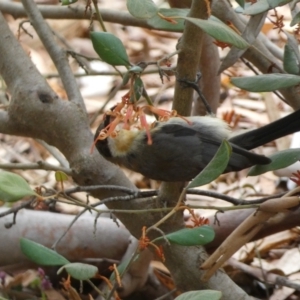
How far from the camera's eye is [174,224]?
1.50m

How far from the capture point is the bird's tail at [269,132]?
1.44 m

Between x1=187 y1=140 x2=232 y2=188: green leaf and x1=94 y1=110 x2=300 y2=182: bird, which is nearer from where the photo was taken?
x1=187 y1=140 x2=232 y2=188: green leaf

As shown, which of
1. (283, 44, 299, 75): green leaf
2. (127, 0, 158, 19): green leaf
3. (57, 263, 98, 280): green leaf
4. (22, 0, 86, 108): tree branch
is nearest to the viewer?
(127, 0, 158, 19): green leaf

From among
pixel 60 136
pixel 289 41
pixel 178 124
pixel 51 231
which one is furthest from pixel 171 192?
pixel 51 231

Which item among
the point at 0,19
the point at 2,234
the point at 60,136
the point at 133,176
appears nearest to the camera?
the point at 60,136

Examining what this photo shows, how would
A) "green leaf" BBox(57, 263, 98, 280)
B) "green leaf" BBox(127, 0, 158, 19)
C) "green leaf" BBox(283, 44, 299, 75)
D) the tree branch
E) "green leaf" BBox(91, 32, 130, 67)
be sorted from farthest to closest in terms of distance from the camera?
the tree branch < "green leaf" BBox(283, 44, 299, 75) < "green leaf" BBox(57, 263, 98, 280) < "green leaf" BBox(91, 32, 130, 67) < "green leaf" BBox(127, 0, 158, 19)

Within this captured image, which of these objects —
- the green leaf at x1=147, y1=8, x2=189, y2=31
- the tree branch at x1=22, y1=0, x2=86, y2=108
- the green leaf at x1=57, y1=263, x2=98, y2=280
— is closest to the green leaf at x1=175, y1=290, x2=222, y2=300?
the green leaf at x1=57, y1=263, x2=98, y2=280

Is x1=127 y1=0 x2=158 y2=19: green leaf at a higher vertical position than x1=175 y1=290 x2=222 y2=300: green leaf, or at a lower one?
higher

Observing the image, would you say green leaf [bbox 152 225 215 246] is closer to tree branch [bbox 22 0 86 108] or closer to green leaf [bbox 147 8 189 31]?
green leaf [bbox 147 8 189 31]

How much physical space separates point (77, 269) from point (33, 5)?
0.81m

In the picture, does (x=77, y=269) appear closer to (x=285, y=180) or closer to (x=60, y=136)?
(x=60, y=136)

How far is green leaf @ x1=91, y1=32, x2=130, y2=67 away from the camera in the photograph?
3.73ft

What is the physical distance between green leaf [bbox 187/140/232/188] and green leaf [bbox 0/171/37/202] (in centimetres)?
28

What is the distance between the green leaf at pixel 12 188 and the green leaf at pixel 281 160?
1.57 feet
